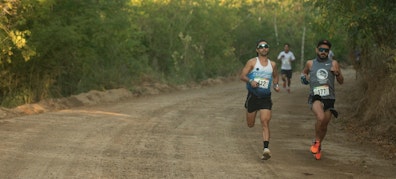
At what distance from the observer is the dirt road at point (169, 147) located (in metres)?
7.67

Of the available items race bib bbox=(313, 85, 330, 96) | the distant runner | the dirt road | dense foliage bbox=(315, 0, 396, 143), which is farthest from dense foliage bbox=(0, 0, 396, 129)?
race bib bbox=(313, 85, 330, 96)

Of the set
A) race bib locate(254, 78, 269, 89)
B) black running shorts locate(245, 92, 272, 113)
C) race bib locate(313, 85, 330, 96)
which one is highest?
race bib locate(254, 78, 269, 89)

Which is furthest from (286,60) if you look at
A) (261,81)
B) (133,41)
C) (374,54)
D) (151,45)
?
(261,81)

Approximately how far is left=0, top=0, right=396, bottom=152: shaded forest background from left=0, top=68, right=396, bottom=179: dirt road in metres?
1.73

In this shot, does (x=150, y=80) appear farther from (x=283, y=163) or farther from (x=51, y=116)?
(x=283, y=163)

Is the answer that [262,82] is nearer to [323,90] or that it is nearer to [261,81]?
[261,81]

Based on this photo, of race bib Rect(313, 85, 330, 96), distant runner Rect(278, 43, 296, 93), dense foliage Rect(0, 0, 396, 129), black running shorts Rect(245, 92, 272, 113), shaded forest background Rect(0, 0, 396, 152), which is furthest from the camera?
distant runner Rect(278, 43, 296, 93)

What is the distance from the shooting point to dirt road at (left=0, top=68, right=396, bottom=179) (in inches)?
302

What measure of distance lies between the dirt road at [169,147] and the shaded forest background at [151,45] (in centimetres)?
173

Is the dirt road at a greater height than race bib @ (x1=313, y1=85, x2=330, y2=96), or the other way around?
race bib @ (x1=313, y1=85, x2=330, y2=96)

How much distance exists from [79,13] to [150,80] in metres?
7.30

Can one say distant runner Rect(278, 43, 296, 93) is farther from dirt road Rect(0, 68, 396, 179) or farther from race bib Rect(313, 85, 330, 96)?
race bib Rect(313, 85, 330, 96)

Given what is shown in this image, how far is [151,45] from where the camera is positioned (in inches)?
1180

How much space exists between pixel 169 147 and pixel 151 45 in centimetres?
2085
